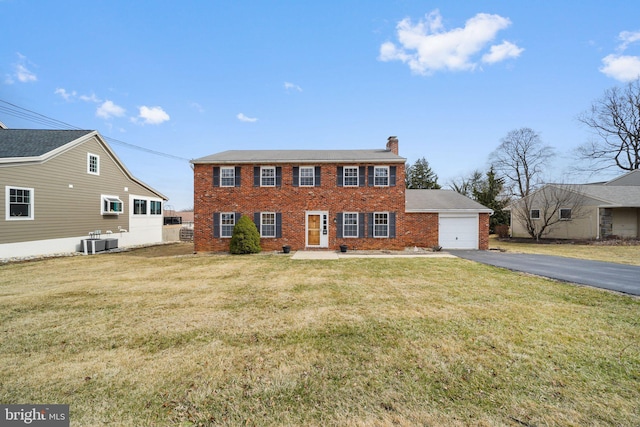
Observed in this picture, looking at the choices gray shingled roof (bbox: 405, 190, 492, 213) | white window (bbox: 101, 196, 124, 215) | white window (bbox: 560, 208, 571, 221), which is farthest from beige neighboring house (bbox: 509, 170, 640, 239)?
white window (bbox: 101, 196, 124, 215)

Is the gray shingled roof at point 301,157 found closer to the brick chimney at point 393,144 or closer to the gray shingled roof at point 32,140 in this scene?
the brick chimney at point 393,144

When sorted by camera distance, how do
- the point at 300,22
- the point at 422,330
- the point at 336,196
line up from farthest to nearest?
the point at 336,196
the point at 300,22
the point at 422,330

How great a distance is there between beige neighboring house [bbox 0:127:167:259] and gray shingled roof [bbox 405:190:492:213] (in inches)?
788

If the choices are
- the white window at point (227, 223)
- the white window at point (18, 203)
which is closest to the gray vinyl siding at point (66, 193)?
the white window at point (18, 203)

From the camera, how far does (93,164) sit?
16.7 metres

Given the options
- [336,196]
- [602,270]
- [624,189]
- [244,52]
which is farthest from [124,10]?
[624,189]

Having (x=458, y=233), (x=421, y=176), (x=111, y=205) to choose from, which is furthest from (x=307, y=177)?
(x=421, y=176)

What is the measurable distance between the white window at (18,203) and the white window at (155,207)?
877 cm

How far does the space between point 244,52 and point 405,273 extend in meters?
15.3

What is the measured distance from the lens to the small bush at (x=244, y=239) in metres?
14.1

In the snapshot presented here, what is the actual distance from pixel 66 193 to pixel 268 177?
11.6 m

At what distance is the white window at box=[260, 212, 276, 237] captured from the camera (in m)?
15.3

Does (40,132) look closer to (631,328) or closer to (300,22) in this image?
(300,22)

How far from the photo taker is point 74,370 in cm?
343
